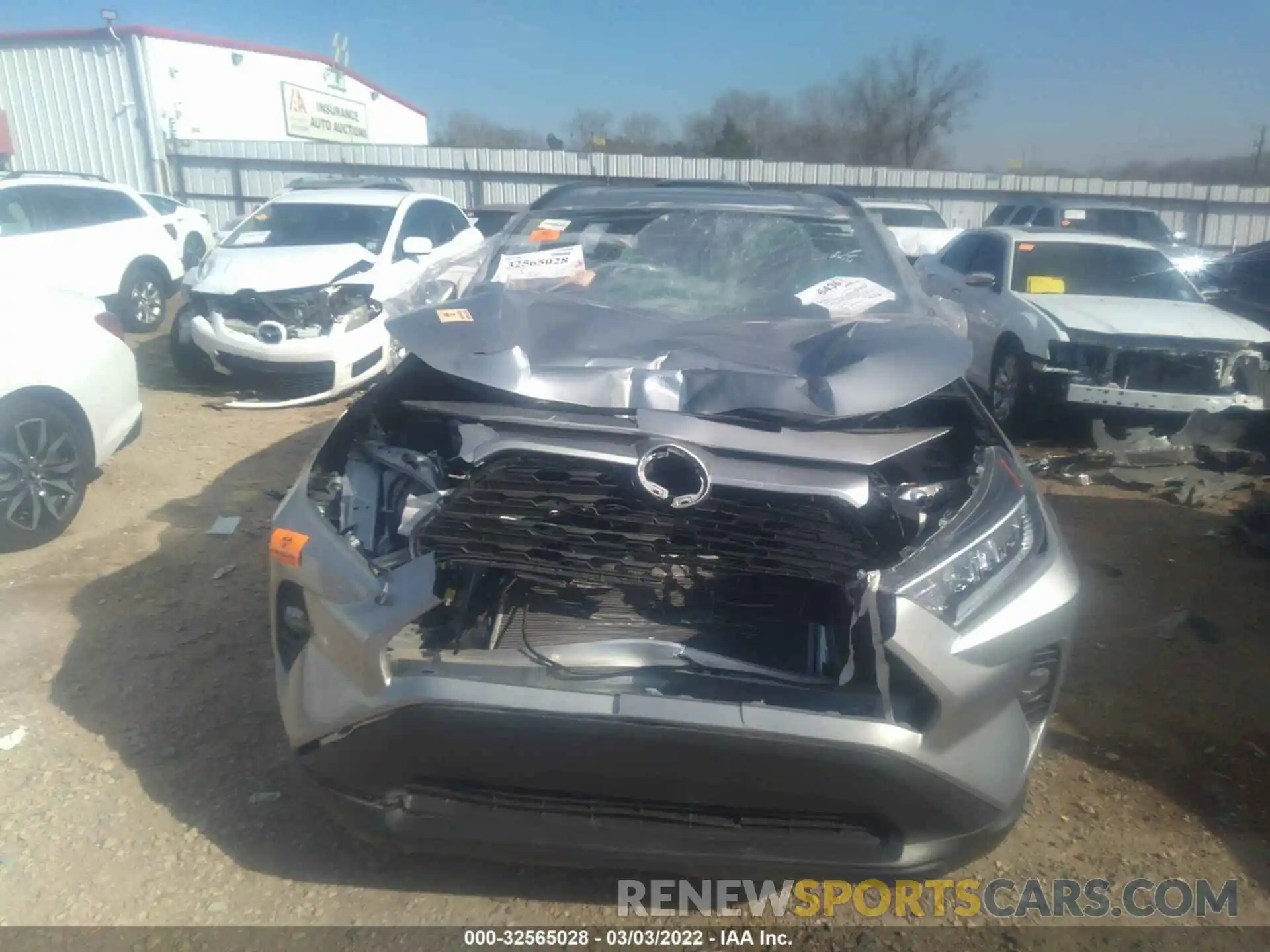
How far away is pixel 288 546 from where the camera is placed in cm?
232

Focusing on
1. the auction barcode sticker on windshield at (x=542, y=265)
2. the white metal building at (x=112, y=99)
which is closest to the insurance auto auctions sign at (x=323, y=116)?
Answer: the white metal building at (x=112, y=99)

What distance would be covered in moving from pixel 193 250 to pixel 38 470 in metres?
9.64

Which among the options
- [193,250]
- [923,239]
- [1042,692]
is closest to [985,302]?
[1042,692]

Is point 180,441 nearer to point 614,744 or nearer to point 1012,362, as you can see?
point 614,744

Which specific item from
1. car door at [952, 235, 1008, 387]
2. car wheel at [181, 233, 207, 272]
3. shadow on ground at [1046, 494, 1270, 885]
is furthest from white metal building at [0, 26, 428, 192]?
shadow on ground at [1046, 494, 1270, 885]

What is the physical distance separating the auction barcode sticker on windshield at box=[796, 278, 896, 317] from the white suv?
29.0 ft

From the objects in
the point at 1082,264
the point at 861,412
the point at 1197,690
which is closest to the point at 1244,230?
the point at 1082,264

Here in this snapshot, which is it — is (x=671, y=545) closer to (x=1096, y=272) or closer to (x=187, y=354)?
(x=1096, y=272)

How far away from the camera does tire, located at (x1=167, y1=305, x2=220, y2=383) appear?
8.07 metres

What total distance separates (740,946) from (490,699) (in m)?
0.96

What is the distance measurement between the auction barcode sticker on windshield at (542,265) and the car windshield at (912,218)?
14.2 meters

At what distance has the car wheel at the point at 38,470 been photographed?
14.6 ft

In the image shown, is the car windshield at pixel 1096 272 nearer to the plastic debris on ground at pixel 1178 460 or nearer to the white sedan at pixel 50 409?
the plastic debris on ground at pixel 1178 460

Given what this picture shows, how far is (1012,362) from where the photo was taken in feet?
23.3
